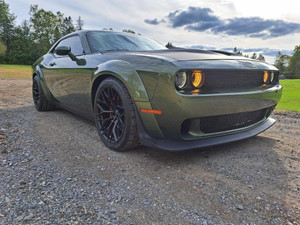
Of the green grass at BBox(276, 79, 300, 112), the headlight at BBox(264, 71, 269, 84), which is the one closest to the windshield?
the headlight at BBox(264, 71, 269, 84)

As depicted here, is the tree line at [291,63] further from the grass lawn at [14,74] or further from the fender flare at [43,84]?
the fender flare at [43,84]

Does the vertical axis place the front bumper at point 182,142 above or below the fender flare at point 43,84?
below

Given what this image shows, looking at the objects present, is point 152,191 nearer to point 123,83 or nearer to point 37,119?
point 123,83

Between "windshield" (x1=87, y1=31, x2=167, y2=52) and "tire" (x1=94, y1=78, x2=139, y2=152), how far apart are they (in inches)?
27.6

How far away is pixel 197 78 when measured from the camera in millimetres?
1873

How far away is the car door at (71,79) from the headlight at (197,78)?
1.28m

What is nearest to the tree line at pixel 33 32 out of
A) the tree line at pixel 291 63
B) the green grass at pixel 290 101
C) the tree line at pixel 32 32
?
the tree line at pixel 32 32

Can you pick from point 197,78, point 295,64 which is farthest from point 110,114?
point 295,64

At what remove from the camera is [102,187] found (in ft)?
5.57

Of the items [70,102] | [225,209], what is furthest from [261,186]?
[70,102]

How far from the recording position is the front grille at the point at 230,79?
191cm

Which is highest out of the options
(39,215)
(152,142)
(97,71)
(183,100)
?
(97,71)

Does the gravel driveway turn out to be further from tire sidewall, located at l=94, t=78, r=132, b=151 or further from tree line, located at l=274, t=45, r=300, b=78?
tree line, located at l=274, t=45, r=300, b=78

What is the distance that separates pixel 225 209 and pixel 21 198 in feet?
4.40
